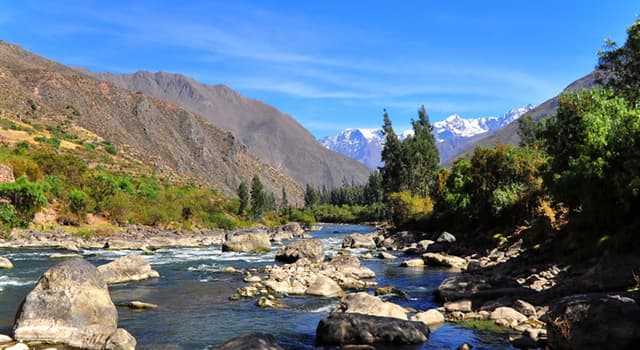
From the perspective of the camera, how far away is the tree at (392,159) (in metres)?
85.3

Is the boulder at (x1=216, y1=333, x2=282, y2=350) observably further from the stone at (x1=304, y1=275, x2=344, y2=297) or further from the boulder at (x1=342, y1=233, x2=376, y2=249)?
the boulder at (x1=342, y1=233, x2=376, y2=249)

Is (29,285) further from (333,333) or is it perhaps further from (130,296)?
(333,333)

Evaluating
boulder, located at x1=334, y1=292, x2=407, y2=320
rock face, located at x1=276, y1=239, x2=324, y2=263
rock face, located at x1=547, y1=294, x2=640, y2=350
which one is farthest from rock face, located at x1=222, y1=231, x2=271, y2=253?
rock face, located at x1=547, y1=294, x2=640, y2=350

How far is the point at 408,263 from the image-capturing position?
117 feet

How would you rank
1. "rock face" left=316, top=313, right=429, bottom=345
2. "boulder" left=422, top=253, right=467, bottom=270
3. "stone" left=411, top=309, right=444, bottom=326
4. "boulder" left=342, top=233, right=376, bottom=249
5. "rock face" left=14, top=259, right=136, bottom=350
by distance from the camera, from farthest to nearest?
"boulder" left=342, top=233, right=376, bottom=249 → "boulder" left=422, top=253, right=467, bottom=270 → "stone" left=411, top=309, right=444, bottom=326 → "rock face" left=316, top=313, right=429, bottom=345 → "rock face" left=14, top=259, right=136, bottom=350

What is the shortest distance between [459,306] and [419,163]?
216 ft

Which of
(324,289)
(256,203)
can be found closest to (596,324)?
(324,289)

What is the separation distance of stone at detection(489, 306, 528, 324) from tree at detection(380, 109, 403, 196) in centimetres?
6686

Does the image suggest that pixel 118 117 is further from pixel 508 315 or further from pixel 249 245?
pixel 508 315

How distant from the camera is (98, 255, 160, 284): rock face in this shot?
2655 cm

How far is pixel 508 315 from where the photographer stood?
18.0 m

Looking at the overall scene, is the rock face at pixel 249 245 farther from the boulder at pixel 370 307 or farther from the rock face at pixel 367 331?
the rock face at pixel 367 331

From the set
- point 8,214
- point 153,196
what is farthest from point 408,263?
point 153,196

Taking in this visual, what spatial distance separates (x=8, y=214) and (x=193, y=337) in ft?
151
